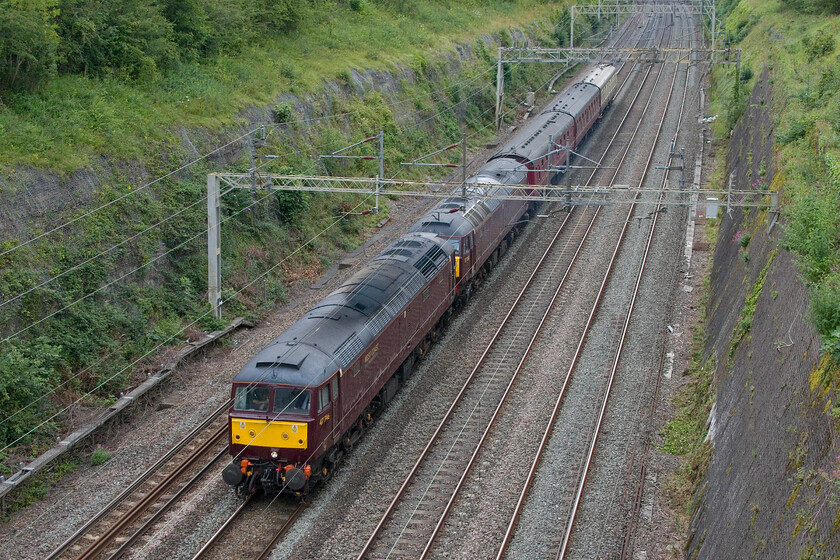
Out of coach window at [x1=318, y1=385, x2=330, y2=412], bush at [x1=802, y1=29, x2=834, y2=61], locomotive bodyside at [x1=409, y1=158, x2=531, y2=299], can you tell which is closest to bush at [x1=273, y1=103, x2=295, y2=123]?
locomotive bodyside at [x1=409, y1=158, x2=531, y2=299]

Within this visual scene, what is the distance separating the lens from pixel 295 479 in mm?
17766

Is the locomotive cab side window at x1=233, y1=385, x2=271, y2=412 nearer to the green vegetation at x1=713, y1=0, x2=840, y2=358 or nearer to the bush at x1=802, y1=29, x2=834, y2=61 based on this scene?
the green vegetation at x1=713, y1=0, x2=840, y2=358

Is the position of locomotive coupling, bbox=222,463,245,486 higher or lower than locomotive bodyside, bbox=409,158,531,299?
lower

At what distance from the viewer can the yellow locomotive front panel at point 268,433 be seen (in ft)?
58.7

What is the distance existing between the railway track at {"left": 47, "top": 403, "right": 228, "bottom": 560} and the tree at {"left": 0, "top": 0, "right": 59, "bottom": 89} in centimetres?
1383

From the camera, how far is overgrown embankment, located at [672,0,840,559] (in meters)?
12.7

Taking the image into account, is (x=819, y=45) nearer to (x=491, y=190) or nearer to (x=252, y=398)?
(x=491, y=190)

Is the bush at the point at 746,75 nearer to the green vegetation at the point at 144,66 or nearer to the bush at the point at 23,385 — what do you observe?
the green vegetation at the point at 144,66

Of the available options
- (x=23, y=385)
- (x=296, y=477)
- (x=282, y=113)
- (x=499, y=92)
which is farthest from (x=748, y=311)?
(x=499, y=92)

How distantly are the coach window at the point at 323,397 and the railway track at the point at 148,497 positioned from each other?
379 centimetres

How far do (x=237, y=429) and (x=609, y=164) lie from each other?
→ 1314 inches

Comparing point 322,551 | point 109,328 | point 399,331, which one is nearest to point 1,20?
point 109,328

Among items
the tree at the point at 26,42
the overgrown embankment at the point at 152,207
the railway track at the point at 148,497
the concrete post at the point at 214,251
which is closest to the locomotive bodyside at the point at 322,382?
the railway track at the point at 148,497

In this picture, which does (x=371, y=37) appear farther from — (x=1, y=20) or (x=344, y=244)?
(x=1, y=20)
